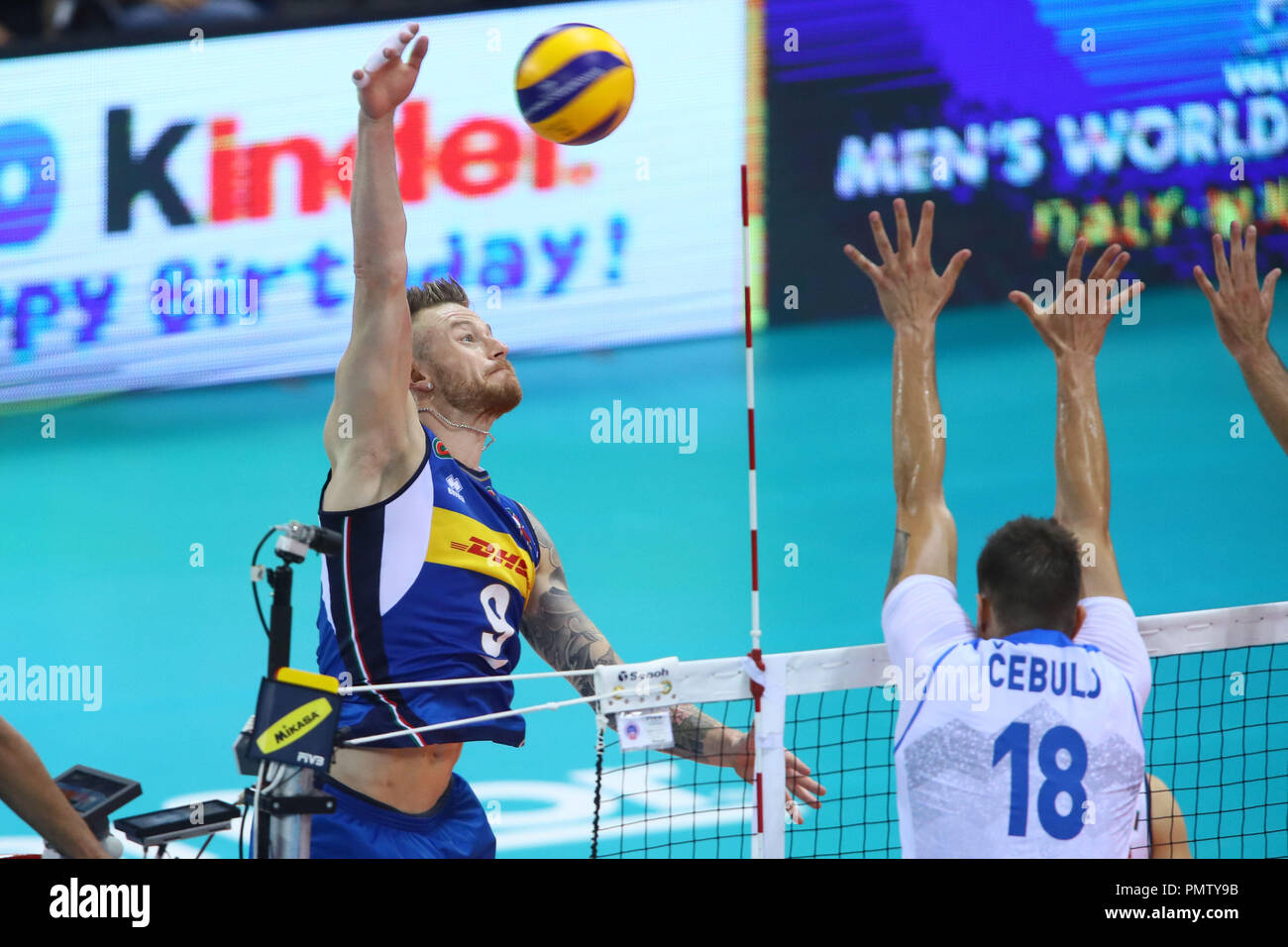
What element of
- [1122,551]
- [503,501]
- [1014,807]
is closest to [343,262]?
[1122,551]

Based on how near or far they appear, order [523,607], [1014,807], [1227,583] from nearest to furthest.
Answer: [1014,807]
[523,607]
[1227,583]

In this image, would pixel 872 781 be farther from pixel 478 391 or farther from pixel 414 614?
pixel 414 614

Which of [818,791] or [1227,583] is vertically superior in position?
[1227,583]

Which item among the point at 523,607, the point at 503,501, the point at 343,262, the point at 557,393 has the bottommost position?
the point at 523,607

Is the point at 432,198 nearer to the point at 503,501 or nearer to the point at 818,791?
the point at 503,501

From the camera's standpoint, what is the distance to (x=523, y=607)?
5633 millimetres

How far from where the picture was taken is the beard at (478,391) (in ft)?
18.9

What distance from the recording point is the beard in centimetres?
577

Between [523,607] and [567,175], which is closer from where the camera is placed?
[523,607]

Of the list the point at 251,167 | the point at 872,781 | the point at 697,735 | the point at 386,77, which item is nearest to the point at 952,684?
the point at 697,735

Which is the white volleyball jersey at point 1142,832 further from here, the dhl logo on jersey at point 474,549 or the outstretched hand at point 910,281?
the dhl logo on jersey at point 474,549

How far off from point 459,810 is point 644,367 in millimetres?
9268
